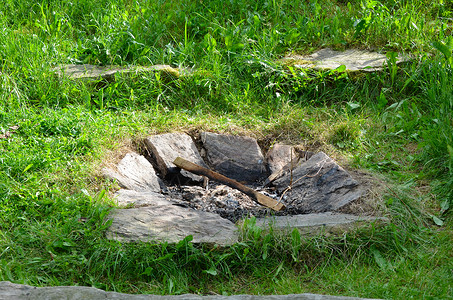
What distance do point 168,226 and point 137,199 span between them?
0.50 meters

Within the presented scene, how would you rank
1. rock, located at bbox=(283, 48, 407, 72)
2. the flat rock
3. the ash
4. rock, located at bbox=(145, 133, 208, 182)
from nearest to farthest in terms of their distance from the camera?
the ash, rock, located at bbox=(145, 133, 208, 182), the flat rock, rock, located at bbox=(283, 48, 407, 72)

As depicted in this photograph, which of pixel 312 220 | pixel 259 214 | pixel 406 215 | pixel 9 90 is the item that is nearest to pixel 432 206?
pixel 406 215

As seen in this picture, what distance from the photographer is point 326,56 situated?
591cm

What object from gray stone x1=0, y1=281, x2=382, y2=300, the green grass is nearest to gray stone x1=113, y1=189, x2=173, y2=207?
the green grass

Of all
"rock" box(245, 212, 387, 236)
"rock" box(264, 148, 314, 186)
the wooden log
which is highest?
"rock" box(245, 212, 387, 236)

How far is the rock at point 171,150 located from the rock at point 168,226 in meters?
0.82

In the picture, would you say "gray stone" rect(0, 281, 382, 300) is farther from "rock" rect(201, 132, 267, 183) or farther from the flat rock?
the flat rock

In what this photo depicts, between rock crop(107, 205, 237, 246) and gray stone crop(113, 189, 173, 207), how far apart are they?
4.7 inches

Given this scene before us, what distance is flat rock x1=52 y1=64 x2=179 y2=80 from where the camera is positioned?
5.35 meters

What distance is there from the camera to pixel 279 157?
15.3 ft

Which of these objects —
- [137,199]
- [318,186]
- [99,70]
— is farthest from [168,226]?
[99,70]

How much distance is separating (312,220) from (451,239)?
3.22ft

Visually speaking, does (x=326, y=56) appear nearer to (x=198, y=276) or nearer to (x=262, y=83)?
(x=262, y=83)

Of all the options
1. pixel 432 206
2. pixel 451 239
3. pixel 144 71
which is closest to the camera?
pixel 451 239
